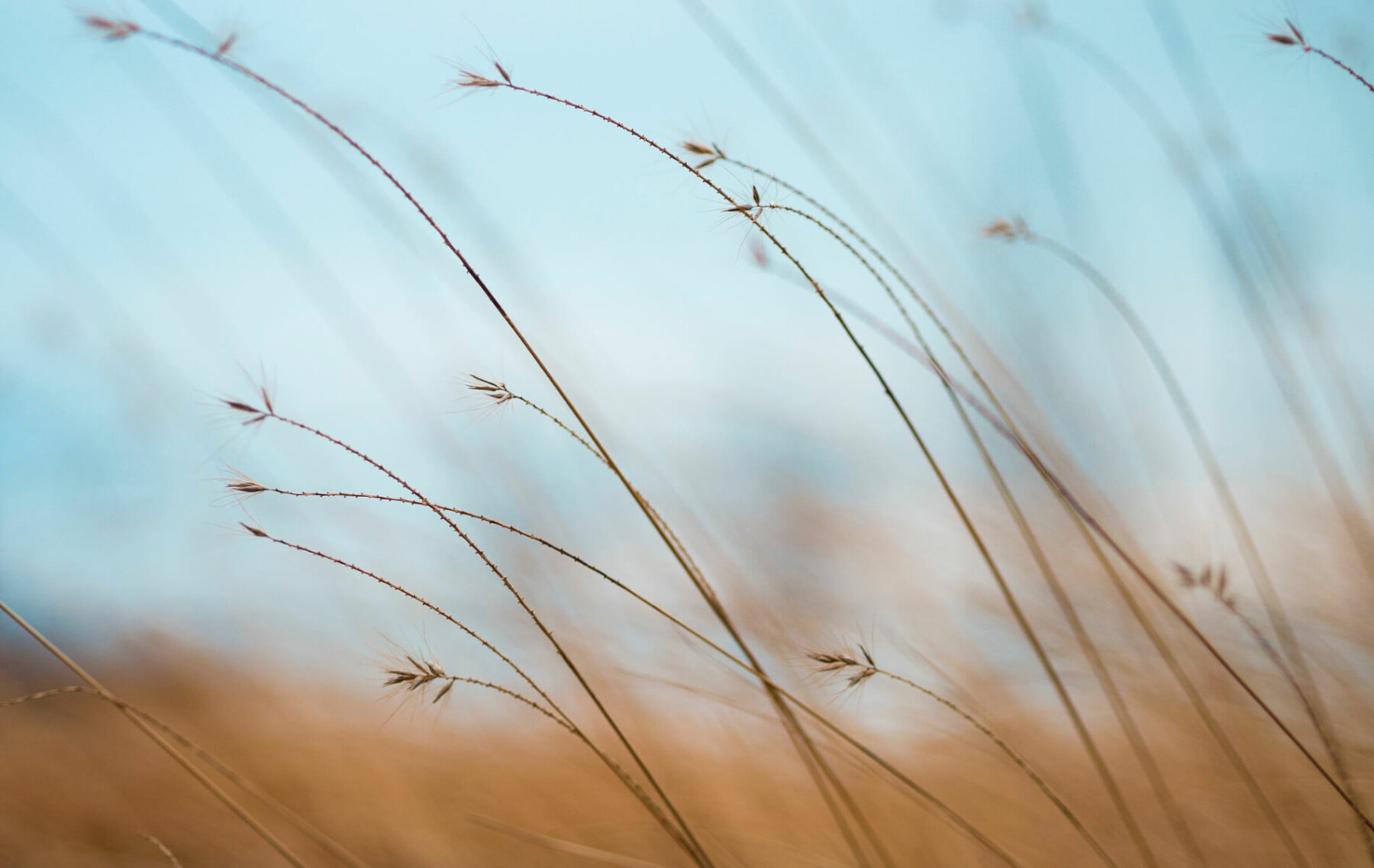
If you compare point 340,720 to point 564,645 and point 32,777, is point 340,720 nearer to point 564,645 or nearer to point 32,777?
point 32,777

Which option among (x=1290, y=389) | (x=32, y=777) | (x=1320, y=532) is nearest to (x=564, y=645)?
(x=32, y=777)

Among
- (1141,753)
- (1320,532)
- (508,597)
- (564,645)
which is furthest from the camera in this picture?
(1320,532)

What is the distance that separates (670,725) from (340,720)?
0.74m

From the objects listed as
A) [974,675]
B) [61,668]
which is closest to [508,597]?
[974,675]

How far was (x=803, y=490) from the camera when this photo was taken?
180cm

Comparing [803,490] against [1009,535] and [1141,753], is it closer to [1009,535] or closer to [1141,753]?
[1009,535]

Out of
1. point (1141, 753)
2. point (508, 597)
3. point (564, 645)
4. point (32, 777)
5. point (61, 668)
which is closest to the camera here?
point (1141, 753)

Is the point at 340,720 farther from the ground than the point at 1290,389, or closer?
closer

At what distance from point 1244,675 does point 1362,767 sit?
20 centimetres

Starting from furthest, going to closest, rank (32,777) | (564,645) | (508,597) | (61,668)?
(61,668)
(508,597)
(564,645)
(32,777)

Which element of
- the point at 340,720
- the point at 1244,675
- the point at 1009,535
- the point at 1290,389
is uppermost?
the point at 1290,389

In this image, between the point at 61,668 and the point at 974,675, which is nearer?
the point at 974,675

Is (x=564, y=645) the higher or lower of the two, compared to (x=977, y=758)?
lower

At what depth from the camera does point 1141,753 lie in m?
0.90
